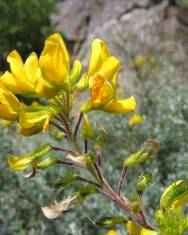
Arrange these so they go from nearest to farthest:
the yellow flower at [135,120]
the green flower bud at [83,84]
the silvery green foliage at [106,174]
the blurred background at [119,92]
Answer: the green flower bud at [83,84] < the silvery green foliage at [106,174] < the blurred background at [119,92] < the yellow flower at [135,120]

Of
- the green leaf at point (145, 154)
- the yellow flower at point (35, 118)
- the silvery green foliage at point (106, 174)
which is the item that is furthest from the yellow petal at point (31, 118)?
the silvery green foliage at point (106, 174)

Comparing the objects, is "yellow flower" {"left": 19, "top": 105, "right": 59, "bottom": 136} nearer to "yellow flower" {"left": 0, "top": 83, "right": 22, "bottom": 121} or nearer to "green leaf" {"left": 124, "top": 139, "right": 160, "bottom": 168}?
"yellow flower" {"left": 0, "top": 83, "right": 22, "bottom": 121}

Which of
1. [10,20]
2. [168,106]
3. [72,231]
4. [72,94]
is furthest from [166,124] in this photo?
[10,20]

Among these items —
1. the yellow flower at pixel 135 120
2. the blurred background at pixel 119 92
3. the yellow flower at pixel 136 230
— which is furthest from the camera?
the yellow flower at pixel 135 120

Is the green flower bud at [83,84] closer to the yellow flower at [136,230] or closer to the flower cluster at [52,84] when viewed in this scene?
the flower cluster at [52,84]

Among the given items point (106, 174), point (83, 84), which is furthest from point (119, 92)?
point (83, 84)

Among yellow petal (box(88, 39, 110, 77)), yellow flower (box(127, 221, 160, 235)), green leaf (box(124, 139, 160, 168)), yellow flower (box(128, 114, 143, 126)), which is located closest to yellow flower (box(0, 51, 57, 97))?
yellow petal (box(88, 39, 110, 77))

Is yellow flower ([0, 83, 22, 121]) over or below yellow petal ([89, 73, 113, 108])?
over

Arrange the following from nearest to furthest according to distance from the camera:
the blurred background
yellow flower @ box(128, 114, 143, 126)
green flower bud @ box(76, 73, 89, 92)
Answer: green flower bud @ box(76, 73, 89, 92) < the blurred background < yellow flower @ box(128, 114, 143, 126)
